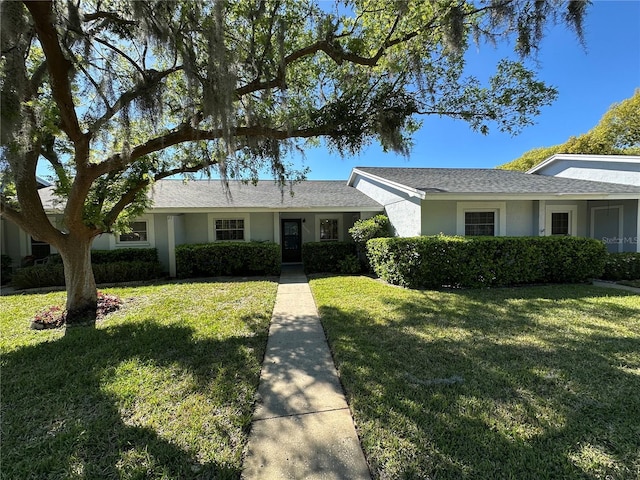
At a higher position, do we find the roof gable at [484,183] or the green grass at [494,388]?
the roof gable at [484,183]

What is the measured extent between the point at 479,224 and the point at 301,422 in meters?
9.13

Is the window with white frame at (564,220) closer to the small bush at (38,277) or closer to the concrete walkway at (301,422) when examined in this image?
the concrete walkway at (301,422)

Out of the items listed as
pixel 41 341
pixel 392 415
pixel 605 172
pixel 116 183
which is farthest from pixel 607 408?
pixel 605 172

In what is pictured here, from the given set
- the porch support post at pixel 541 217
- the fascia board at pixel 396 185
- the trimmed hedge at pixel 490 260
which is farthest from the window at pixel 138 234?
the porch support post at pixel 541 217

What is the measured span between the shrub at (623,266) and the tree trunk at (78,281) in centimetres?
1348

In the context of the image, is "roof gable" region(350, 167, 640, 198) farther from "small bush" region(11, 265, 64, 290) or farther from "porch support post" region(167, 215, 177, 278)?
"small bush" region(11, 265, 64, 290)

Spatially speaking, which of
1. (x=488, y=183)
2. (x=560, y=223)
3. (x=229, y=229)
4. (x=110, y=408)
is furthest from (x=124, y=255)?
(x=560, y=223)

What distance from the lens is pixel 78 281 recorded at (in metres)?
5.61

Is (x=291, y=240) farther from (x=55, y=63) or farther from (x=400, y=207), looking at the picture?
(x=55, y=63)

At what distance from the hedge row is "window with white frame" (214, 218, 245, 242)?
8.44 ft

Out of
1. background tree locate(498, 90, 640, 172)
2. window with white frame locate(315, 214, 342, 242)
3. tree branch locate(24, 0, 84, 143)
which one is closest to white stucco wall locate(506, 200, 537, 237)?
window with white frame locate(315, 214, 342, 242)

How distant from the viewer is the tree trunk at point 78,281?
18.1 feet

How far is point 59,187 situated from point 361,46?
6526 mm

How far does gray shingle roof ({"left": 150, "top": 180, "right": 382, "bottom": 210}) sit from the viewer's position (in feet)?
35.1
